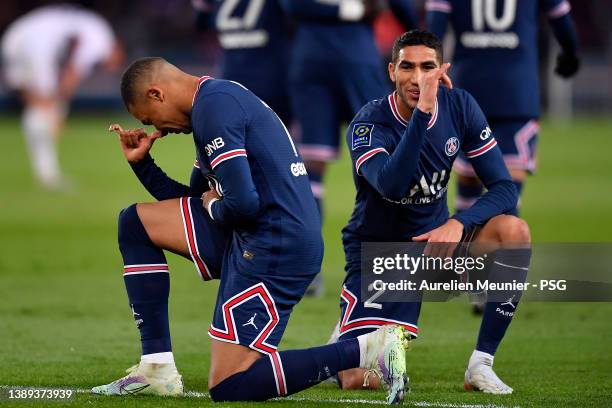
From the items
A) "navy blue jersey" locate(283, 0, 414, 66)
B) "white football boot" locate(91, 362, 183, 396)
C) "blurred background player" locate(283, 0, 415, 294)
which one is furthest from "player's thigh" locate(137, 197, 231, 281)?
"navy blue jersey" locate(283, 0, 414, 66)

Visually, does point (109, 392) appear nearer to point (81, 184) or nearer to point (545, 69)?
A: point (81, 184)

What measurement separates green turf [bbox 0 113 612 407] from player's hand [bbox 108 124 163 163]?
1093mm

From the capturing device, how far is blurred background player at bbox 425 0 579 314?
8.38 metres

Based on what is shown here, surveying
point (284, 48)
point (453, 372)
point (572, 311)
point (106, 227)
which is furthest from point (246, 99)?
point (106, 227)

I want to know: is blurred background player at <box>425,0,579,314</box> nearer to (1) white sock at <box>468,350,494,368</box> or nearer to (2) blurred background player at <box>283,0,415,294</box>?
(2) blurred background player at <box>283,0,415,294</box>

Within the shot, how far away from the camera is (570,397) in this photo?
18.3ft

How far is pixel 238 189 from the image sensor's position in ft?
17.2

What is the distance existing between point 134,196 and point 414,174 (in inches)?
397

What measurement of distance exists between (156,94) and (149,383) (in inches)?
50.7

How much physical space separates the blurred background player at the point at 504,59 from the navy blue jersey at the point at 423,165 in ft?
7.51

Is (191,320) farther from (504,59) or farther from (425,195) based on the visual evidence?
(504,59)

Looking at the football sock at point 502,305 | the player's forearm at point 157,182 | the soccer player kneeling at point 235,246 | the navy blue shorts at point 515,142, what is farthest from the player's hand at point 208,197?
the navy blue shorts at point 515,142

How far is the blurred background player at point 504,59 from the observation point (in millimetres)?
8375

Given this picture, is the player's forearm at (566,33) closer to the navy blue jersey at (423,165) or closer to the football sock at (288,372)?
the navy blue jersey at (423,165)
